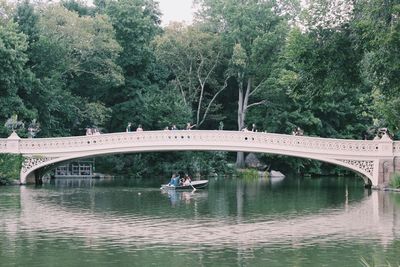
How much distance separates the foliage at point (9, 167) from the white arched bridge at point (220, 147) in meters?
0.27

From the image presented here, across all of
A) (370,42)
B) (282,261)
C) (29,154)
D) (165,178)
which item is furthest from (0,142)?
(282,261)

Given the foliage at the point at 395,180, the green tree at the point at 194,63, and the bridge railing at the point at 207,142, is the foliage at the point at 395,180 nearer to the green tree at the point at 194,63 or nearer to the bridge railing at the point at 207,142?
the bridge railing at the point at 207,142

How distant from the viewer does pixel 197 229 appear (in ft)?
66.1

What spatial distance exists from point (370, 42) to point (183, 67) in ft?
103

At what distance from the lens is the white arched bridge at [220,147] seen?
35.0m

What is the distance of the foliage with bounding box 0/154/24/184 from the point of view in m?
37.3

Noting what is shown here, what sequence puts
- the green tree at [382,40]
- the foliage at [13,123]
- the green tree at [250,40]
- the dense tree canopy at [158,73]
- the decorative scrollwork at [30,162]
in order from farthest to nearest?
the green tree at [250,40] → the dense tree canopy at [158,73] → the foliage at [13,123] → the decorative scrollwork at [30,162] → the green tree at [382,40]

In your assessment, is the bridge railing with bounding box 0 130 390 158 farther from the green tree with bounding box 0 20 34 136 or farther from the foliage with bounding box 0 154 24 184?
the green tree with bounding box 0 20 34 136

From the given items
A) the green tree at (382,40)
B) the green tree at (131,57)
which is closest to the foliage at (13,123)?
the green tree at (131,57)

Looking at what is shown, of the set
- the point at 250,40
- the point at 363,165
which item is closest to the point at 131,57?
the point at 250,40

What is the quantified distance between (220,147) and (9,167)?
9845 millimetres

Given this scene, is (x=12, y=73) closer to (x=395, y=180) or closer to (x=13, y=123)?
(x=13, y=123)

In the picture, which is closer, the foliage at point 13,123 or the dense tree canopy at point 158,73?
the foliage at point 13,123

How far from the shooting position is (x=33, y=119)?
40.7m
